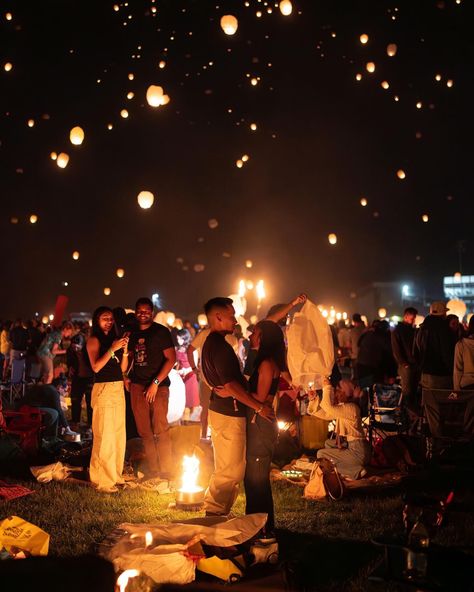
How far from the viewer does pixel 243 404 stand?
15.8 feet

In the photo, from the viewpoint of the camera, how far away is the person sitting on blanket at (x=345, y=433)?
6.69 metres

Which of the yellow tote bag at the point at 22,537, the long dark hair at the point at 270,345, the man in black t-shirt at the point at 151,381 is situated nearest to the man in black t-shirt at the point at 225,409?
the long dark hair at the point at 270,345

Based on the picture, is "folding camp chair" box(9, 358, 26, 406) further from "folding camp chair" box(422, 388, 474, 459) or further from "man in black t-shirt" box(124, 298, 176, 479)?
"folding camp chair" box(422, 388, 474, 459)

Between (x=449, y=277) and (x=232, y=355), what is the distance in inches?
2846

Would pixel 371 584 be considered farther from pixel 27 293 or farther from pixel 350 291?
pixel 350 291

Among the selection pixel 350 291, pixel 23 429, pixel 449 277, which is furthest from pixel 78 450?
pixel 449 277

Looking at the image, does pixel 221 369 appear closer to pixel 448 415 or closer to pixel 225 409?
pixel 225 409

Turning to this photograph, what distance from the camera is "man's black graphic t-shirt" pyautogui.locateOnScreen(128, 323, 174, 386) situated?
22.9 feet

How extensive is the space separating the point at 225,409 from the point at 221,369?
32 centimetres


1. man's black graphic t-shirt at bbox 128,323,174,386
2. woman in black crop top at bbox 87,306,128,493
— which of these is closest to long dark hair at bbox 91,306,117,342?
woman in black crop top at bbox 87,306,128,493

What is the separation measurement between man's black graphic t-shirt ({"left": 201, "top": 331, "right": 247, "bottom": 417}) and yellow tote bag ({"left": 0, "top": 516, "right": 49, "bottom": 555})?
4.96 ft

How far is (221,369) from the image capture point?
15.5 feet

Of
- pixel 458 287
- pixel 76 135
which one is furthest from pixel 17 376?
pixel 458 287

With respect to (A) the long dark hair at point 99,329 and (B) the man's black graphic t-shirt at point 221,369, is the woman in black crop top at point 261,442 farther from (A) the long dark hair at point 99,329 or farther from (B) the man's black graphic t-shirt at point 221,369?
(A) the long dark hair at point 99,329
